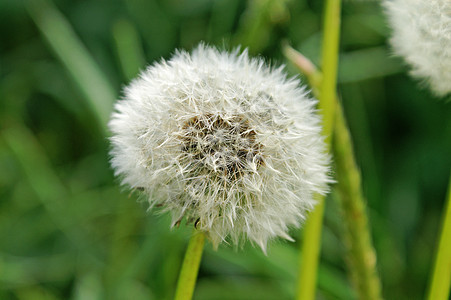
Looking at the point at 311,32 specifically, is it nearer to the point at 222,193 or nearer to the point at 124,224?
the point at 124,224

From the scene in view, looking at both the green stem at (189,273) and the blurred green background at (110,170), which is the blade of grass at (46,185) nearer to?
the blurred green background at (110,170)

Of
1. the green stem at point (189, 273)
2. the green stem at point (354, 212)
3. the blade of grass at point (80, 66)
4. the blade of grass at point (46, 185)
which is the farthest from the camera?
the blade of grass at point (46, 185)

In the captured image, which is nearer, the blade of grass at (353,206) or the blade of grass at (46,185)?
the blade of grass at (353,206)

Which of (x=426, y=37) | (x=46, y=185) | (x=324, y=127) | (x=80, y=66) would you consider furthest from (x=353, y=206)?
(x=46, y=185)

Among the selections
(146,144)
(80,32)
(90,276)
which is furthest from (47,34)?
(146,144)

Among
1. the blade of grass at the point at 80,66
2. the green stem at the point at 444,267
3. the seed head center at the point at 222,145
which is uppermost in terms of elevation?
the blade of grass at the point at 80,66

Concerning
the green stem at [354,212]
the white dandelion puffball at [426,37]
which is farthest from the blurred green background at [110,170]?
the white dandelion puffball at [426,37]

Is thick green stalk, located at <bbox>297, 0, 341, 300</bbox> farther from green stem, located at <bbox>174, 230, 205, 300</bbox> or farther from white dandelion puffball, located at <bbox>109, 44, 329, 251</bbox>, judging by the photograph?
green stem, located at <bbox>174, 230, 205, 300</bbox>
